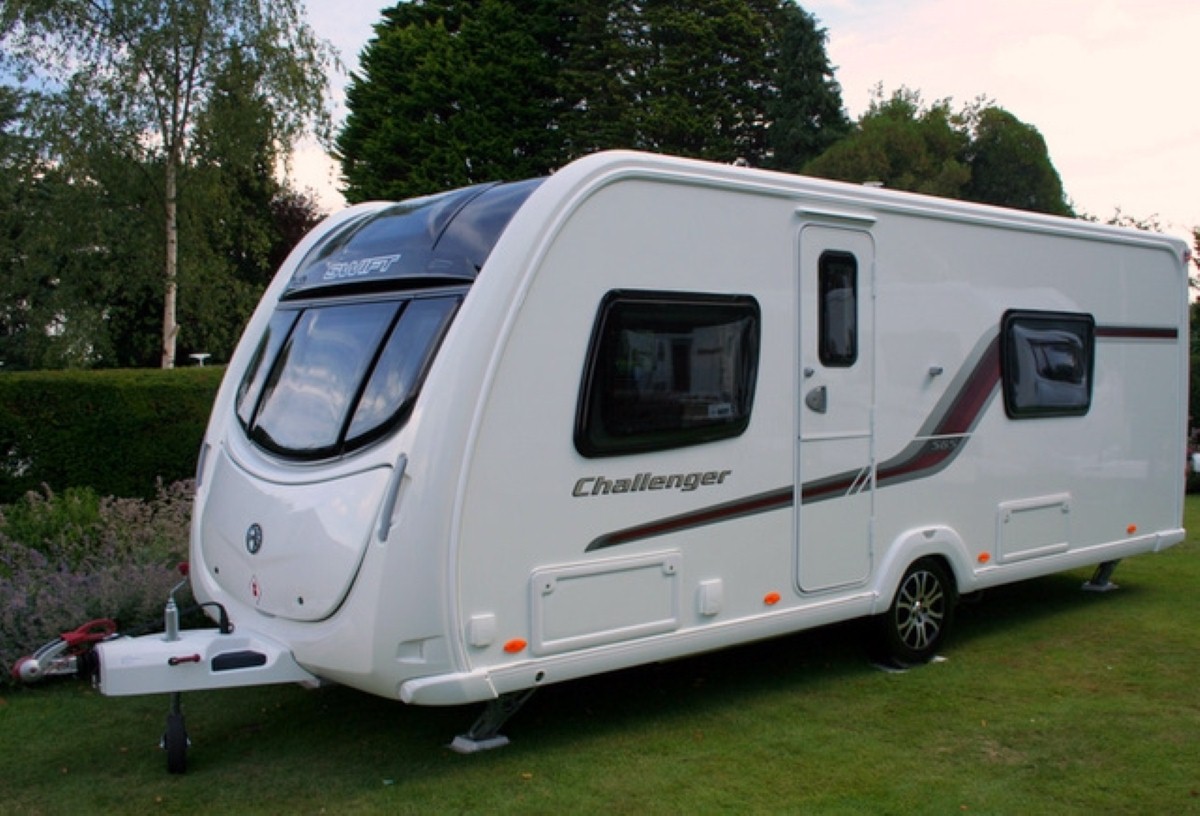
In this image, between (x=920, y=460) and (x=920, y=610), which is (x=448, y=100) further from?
(x=920, y=610)

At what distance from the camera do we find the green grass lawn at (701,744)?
15.2ft

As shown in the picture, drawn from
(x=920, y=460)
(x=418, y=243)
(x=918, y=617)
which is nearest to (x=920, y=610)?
(x=918, y=617)

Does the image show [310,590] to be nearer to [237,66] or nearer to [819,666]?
[819,666]

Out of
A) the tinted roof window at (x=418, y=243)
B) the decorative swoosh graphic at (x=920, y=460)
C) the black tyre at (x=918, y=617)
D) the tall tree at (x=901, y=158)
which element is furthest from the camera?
the tall tree at (x=901, y=158)

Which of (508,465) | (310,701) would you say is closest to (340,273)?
(508,465)

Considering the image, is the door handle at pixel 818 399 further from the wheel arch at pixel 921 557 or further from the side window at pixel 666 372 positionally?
the wheel arch at pixel 921 557

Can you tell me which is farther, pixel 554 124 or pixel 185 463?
pixel 554 124

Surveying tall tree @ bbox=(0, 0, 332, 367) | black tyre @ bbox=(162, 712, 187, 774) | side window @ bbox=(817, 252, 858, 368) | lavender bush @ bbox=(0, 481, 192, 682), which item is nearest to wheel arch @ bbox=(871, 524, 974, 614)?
side window @ bbox=(817, 252, 858, 368)

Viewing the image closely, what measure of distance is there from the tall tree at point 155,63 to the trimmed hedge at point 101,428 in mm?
8126

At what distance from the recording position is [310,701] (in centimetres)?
589

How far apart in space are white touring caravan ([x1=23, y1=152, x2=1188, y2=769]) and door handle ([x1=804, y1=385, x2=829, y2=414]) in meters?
0.02

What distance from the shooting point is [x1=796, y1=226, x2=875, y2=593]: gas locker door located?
19.2 ft

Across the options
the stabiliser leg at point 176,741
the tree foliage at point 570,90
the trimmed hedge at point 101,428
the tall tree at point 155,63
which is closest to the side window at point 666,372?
the stabiliser leg at point 176,741

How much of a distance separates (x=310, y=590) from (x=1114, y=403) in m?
5.69
